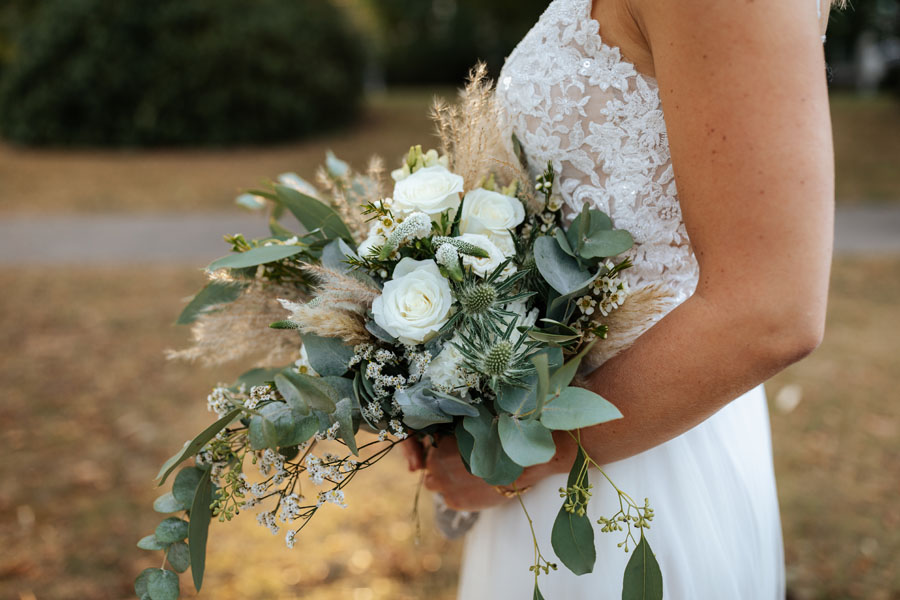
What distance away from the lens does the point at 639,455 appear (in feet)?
4.86

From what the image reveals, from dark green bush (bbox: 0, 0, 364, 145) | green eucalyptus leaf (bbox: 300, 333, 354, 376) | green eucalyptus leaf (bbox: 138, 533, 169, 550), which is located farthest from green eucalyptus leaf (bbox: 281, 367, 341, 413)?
dark green bush (bbox: 0, 0, 364, 145)

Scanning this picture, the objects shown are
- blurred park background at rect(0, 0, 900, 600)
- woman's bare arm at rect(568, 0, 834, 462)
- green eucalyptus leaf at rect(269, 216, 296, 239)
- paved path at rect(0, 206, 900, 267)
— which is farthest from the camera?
paved path at rect(0, 206, 900, 267)

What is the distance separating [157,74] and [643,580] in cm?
1249

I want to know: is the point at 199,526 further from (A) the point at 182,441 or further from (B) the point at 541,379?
(A) the point at 182,441

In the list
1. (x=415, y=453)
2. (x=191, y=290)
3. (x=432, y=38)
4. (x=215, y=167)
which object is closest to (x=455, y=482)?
(x=415, y=453)

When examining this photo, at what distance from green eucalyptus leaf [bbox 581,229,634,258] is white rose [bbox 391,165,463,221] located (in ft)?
0.87

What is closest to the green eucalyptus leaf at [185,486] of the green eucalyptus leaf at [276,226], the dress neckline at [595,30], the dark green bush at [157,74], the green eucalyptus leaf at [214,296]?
the green eucalyptus leaf at [214,296]

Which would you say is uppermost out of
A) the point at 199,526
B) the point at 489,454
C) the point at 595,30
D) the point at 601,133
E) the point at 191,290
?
the point at 595,30

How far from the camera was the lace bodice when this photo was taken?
4.29ft

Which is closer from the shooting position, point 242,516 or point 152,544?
point 152,544

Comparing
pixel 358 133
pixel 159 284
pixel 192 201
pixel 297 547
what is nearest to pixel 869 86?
pixel 358 133

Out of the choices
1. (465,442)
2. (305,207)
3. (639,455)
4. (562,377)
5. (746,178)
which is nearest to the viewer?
(746,178)

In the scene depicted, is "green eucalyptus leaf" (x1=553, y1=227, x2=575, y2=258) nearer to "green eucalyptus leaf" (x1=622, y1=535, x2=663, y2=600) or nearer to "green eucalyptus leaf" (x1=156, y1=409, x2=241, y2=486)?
"green eucalyptus leaf" (x1=622, y1=535, x2=663, y2=600)

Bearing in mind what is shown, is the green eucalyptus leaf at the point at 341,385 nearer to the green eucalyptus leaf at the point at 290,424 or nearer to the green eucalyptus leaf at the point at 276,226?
the green eucalyptus leaf at the point at 290,424
